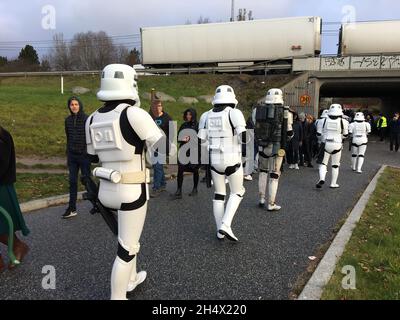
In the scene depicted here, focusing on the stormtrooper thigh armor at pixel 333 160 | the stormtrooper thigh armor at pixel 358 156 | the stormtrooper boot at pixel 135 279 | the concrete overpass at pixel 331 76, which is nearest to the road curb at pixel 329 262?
the stormtrooper boot at pixel 135 279

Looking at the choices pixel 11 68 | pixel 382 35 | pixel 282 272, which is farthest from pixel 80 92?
pixel 11 68

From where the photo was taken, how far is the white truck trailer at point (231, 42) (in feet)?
85.3

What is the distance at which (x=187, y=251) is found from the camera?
5.01m

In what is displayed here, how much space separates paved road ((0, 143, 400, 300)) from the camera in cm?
395

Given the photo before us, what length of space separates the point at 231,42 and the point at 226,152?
2436 centimetres

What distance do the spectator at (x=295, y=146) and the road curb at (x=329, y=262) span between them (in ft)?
20.7

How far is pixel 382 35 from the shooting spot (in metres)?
25.5

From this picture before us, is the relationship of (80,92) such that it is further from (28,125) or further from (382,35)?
(382,35)

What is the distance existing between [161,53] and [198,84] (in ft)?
14.8

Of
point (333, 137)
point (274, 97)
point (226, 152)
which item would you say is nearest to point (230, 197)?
point (226, 152)

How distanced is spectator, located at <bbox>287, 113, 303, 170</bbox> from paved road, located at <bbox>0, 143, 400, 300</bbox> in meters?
5.07

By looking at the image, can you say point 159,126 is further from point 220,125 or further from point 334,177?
point 334,177

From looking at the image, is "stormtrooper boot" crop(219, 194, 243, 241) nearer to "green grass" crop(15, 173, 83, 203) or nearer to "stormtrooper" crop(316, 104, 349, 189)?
"green grass" crop(15, 173, 83, 203)

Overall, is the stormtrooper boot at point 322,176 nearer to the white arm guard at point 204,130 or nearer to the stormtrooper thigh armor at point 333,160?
the stormtrooper thigh armor at point 333,160
